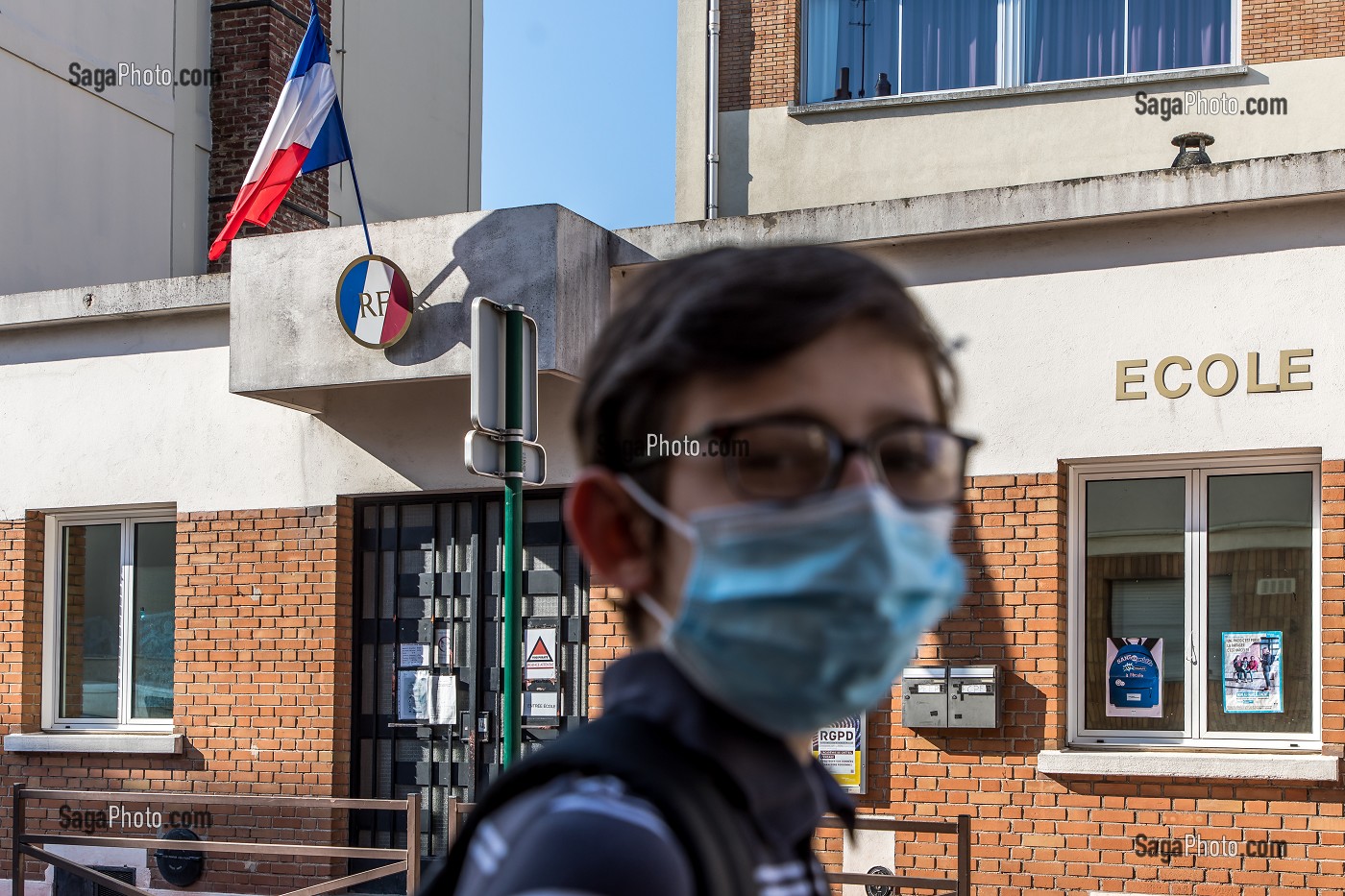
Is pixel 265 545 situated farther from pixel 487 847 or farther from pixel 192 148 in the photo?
pixel 487 847

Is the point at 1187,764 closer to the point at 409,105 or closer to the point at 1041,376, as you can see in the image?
the point at 1041,376

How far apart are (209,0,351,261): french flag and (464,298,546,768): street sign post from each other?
4442 mm

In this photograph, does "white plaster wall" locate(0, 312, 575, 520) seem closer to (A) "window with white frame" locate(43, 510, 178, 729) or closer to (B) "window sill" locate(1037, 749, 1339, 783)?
(A) "window with white frame" locate(43, 510, 178, 729)

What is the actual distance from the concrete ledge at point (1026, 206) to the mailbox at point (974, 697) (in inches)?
102

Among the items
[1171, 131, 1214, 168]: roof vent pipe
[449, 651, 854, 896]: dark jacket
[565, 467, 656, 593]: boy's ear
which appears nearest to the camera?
[449, 651, 854, 896]: dark jacket

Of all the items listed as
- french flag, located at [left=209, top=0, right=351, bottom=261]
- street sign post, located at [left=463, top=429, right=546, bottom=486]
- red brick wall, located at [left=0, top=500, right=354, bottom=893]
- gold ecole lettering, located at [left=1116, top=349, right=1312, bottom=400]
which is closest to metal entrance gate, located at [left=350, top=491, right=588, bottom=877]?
red brick wall, located at [left=0, top=500, right=354, bottom=893]

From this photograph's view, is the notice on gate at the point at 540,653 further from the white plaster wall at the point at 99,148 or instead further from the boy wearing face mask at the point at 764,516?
the boy wearing face mask at the point at 764,516

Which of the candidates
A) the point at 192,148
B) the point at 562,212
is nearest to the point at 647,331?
the point at 562,212

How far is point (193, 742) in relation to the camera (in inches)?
431

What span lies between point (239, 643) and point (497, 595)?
6.47 ft

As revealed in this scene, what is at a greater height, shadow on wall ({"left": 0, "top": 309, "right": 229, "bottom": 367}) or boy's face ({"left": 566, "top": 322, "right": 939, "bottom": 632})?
shadow on wall ({"left": 0, "top": 309, "right": 229, "bottom": 367})

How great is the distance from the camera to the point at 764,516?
1338mm

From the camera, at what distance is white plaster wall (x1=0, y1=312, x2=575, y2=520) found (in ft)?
34.2

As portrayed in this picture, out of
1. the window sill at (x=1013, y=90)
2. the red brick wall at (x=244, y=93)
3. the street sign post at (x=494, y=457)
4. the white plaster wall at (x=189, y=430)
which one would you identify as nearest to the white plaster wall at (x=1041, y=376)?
the white plaster wall at (x=189, y=430)
